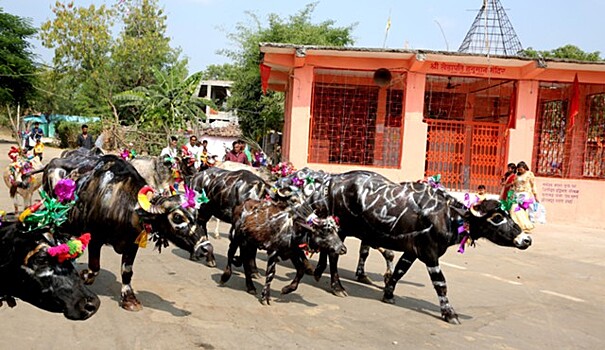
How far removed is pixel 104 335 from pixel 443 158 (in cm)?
1206

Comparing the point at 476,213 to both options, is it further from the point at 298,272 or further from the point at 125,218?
the point at 125,218

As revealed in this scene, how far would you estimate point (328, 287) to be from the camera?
7793 millimetres

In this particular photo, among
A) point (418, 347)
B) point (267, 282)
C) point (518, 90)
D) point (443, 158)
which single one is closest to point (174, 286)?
point (267, 282)

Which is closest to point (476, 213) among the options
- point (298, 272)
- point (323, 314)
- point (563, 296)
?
point (323, 314)

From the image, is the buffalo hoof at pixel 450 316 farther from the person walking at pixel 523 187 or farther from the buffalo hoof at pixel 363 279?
the person walking at pixel 523 187

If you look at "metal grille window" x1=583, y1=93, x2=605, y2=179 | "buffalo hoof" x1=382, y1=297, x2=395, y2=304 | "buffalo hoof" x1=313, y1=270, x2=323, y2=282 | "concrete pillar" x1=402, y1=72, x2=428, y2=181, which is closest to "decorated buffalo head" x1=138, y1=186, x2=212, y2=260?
"buffalo hoof" x1=313, y1=270, x2=323, y2=282

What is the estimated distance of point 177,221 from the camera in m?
5.71

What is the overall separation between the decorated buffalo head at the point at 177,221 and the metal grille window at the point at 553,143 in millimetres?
13249

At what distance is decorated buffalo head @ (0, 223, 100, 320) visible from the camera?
10.4ft

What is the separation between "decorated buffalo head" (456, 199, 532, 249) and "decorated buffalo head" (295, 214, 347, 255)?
164 cm

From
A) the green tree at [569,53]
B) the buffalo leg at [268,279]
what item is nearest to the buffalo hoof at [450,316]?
the buffalo leg at [268,279]

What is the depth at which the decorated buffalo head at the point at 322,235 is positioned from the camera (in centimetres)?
655

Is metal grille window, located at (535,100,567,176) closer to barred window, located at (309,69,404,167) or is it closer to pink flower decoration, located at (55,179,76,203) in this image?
barred window, located at (309,69,404,167)

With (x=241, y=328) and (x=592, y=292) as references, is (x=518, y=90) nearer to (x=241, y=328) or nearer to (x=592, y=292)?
(x=592, y=292)
